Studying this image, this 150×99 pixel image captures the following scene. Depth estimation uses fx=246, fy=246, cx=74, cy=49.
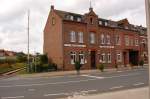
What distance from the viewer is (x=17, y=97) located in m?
13.3

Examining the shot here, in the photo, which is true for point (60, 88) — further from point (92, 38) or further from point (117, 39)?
point (117, 39)

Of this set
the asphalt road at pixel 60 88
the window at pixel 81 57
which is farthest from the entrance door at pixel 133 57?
the asphalt road at pixel 60 88

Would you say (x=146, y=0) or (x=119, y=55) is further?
(x=119, y=55)

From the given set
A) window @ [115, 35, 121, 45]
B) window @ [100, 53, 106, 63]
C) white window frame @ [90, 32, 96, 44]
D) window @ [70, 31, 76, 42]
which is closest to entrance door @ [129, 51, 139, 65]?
window @ [115, 35, 121, 45]

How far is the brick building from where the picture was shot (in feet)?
128

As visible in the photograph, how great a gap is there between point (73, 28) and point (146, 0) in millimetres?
36760

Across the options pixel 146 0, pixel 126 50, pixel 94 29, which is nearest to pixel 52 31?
pixel 94 29

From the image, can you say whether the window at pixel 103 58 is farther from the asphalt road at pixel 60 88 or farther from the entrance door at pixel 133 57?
the asphalt road at pixel 60 88

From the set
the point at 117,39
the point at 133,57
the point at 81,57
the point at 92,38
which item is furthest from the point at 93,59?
the point at 133,57

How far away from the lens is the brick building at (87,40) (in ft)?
128

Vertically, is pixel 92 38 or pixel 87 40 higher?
pixel 92 38

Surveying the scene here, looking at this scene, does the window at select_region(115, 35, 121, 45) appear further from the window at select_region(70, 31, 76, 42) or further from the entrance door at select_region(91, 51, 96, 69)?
the window at select_region(70, 31, 76, 42)

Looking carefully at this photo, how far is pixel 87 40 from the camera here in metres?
42.0

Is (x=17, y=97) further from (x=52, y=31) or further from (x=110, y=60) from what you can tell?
(x=110, y=60)
